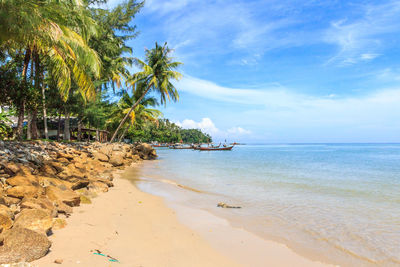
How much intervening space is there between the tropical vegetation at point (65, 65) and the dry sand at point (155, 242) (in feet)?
20.1

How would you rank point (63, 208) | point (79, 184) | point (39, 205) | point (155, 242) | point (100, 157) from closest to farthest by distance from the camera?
point (155, 242), point (39, 205), point (63, 208), point (79, 184), point (100, 157)

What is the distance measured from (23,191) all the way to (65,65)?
6699 mm

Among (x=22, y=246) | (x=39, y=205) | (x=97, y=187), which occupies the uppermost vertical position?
(x=39, y=205)

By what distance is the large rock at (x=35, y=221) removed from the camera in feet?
10.5

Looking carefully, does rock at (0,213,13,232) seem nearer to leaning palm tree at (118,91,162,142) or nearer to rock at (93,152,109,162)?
rock at (93,152,109,162)

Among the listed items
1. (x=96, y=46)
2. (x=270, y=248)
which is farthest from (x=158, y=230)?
(x=96, y=46)

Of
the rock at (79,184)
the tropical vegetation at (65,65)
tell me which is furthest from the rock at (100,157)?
the rock at (79,184)

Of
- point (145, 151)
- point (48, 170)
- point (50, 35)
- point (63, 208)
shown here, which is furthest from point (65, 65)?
point (145, 151)

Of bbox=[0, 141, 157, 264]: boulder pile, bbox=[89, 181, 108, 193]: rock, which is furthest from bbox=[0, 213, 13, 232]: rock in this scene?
bbox=[89, 181, 108, 193]: rock

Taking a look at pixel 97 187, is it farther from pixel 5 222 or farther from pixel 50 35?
pixel 50 35

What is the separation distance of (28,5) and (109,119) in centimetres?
2422

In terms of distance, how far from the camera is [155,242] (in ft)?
12.3

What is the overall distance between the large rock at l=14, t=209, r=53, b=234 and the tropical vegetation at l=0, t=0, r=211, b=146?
19.5ft

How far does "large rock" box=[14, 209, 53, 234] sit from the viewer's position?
10.5ft
